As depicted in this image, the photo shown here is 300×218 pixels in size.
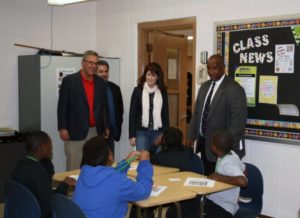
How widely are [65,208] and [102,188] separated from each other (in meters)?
0.23

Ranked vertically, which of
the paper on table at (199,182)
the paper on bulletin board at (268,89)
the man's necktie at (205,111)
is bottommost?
the paper on table at (199,182)

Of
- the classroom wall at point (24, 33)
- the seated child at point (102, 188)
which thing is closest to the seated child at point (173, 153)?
the seated child at point (102, 188)

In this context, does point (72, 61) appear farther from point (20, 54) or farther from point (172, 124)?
point (172, 124)

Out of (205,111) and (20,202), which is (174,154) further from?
(20,202)

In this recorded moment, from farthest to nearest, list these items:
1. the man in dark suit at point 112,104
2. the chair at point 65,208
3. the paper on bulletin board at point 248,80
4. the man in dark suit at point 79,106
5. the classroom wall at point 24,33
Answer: the classroom wall at point 24,33, the man in dark suit at point 112,104, the man in dark suit at point 79,106, the paper on bulletin board at point 248,80, the chair at point 65,208

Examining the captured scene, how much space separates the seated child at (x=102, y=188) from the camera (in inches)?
90.7

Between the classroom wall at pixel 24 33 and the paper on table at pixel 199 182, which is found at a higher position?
the classroom wall at pixel 24 33

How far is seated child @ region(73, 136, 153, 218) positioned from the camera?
7.55 ft

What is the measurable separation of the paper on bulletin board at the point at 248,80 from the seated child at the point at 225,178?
1243mm

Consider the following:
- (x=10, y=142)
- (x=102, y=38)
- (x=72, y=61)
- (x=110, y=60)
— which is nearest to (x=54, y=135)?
(x=10, y=142)

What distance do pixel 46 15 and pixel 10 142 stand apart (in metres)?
1.77

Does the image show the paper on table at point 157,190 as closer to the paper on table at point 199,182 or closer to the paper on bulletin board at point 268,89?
the paper on table at point 199,182

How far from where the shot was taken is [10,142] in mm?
4570

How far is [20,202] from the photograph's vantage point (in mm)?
2482
